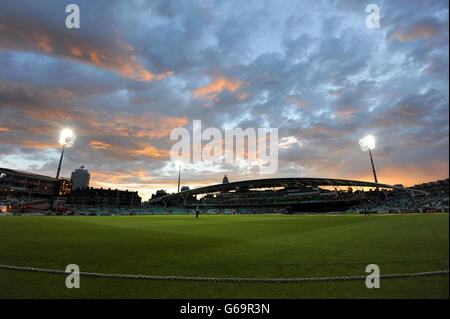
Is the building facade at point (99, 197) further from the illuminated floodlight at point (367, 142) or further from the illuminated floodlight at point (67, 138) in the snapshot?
the illuminated floodlight at point (367, 142)

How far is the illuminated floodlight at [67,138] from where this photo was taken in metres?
38.3

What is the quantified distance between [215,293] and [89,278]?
7.91 feet

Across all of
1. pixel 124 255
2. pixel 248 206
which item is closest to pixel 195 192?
pixel 248 206

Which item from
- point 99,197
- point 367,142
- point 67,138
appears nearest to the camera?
point 67,138

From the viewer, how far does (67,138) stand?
1652 inches

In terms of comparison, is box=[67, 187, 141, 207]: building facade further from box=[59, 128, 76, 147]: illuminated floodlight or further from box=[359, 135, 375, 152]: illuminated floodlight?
box=[359, 135, 375, 152]: illuminated floodlight

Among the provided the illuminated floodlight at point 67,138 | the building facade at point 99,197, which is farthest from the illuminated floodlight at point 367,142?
the building facade at point 99,197

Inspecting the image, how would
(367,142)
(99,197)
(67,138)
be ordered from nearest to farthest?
(67,138) → (367,142) → (99,197)

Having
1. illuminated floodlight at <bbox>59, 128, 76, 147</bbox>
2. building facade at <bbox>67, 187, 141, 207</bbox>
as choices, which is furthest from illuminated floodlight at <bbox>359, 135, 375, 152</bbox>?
building facade at <bbox>67, 187, 141, 207</bbox>

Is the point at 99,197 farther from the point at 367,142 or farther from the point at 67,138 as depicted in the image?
the point at 367,142

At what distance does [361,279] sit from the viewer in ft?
12.4

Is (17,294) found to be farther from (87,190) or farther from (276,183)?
(87,190)

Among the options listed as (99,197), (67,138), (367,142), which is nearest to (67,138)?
(67,138)

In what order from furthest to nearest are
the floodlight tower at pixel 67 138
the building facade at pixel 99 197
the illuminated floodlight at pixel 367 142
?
1. the building facade at pixel 99 197
2. the illuminated floodlight at pixel 367 142
3. the floodlight tower at pixel 67 138
